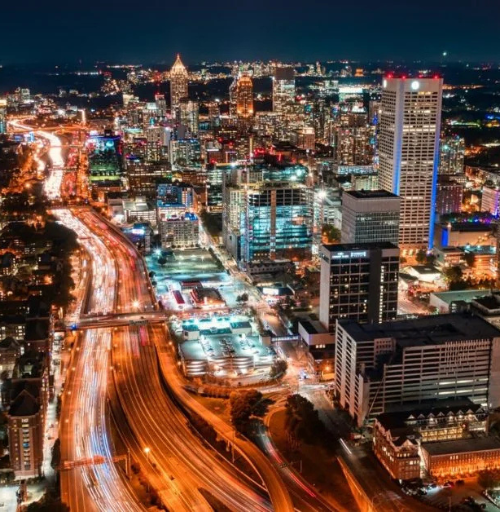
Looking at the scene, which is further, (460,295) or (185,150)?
(185,150)

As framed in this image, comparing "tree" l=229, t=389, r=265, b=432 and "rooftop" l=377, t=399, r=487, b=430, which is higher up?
"rooftop" l=377, t=399, r=487, b=430

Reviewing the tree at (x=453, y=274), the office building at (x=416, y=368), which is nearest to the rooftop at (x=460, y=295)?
the tree at (x=453, y=274)

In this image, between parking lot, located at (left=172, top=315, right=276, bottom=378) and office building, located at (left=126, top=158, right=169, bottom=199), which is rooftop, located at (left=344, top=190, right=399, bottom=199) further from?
office building, located at (left=126, top=158, right=169, bottom=199)

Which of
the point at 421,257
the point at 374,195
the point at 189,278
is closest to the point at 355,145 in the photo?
the point at 421,257

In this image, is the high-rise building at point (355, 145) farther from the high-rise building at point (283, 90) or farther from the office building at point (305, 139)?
the high-rise building at point (283, 90)

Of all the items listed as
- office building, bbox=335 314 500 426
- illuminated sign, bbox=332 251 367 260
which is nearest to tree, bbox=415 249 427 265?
illuminated sign, bbox=332 251 367 260

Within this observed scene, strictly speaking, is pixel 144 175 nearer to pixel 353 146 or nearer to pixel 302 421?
pixel 353 146

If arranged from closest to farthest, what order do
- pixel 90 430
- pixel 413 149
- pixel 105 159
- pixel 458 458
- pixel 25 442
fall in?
pixel 458 458, pixel 25 442, pixel 90 430, pixel 413 149, pixel 105 159
